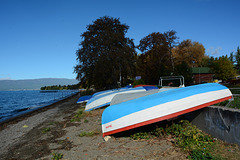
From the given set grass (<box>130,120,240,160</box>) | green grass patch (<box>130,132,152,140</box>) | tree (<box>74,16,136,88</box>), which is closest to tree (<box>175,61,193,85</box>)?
tree (<box>74,16,136,88</box>)

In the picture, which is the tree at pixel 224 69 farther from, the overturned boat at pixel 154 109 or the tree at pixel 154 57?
the overturned boat at pixel 154 109

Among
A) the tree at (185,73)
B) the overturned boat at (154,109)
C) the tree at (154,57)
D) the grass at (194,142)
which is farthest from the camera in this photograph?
the tree at (154,57)

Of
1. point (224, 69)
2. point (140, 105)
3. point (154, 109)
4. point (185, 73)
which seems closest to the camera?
point (154, 109)

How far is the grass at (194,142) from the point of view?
3.31 meters

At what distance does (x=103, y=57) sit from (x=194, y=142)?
16592 millimetres

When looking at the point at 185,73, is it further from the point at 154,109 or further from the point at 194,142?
the point at 194,142

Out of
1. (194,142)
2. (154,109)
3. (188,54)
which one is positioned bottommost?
(194,142)

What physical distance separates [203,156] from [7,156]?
4622mm

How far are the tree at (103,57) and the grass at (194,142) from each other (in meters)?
14.6

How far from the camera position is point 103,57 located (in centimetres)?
1959

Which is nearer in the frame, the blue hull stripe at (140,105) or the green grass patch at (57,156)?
the green grass patch at (57,156)

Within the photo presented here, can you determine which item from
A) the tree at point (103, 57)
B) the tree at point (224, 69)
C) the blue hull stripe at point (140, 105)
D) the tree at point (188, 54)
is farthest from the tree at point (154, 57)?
the blue hull stripe at point (140, 105)

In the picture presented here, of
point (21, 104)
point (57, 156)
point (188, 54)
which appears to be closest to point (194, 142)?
point (57, 156)

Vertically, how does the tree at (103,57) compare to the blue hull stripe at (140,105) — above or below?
above
